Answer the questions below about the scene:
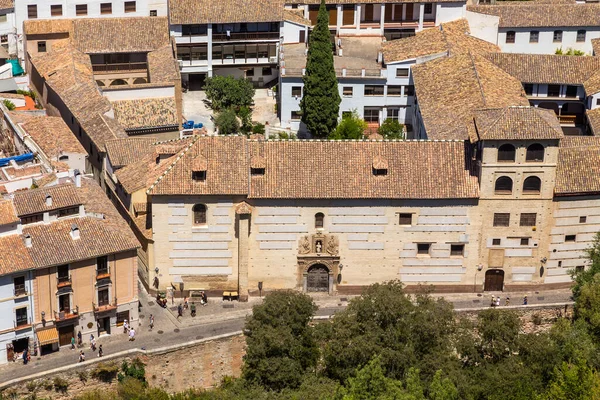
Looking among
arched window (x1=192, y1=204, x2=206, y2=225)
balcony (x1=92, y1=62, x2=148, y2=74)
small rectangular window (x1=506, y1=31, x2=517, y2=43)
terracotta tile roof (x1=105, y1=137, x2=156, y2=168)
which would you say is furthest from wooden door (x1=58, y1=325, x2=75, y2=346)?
small rectangular window (x1=506, y1=31, x2=517, y2=43)

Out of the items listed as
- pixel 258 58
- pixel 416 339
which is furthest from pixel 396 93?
pixel 416 339

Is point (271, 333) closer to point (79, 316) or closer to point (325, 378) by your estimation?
point (325, 378)

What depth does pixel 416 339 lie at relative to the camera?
85000 mm

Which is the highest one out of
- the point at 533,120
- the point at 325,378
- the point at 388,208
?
the point at 533,120

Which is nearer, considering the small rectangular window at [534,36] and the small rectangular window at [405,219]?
the small rectangular window at [405,219]

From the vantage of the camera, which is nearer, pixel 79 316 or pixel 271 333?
pixel 271 333

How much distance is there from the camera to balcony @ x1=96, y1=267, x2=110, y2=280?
91688mm

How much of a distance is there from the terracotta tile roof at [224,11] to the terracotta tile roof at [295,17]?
0.81 metres

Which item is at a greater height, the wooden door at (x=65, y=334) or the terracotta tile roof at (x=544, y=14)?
the terracotta tile roof at (x=544, y=14)

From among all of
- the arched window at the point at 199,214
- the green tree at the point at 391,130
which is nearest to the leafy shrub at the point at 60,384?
the arched window at the point at 199,214

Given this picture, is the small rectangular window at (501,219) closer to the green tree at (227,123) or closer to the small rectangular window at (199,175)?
the small rectangular window at (199,175)

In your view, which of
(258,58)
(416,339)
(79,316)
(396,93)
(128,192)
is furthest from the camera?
(258,58)

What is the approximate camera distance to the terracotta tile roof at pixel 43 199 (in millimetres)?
90250

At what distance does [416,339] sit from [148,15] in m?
57.6
